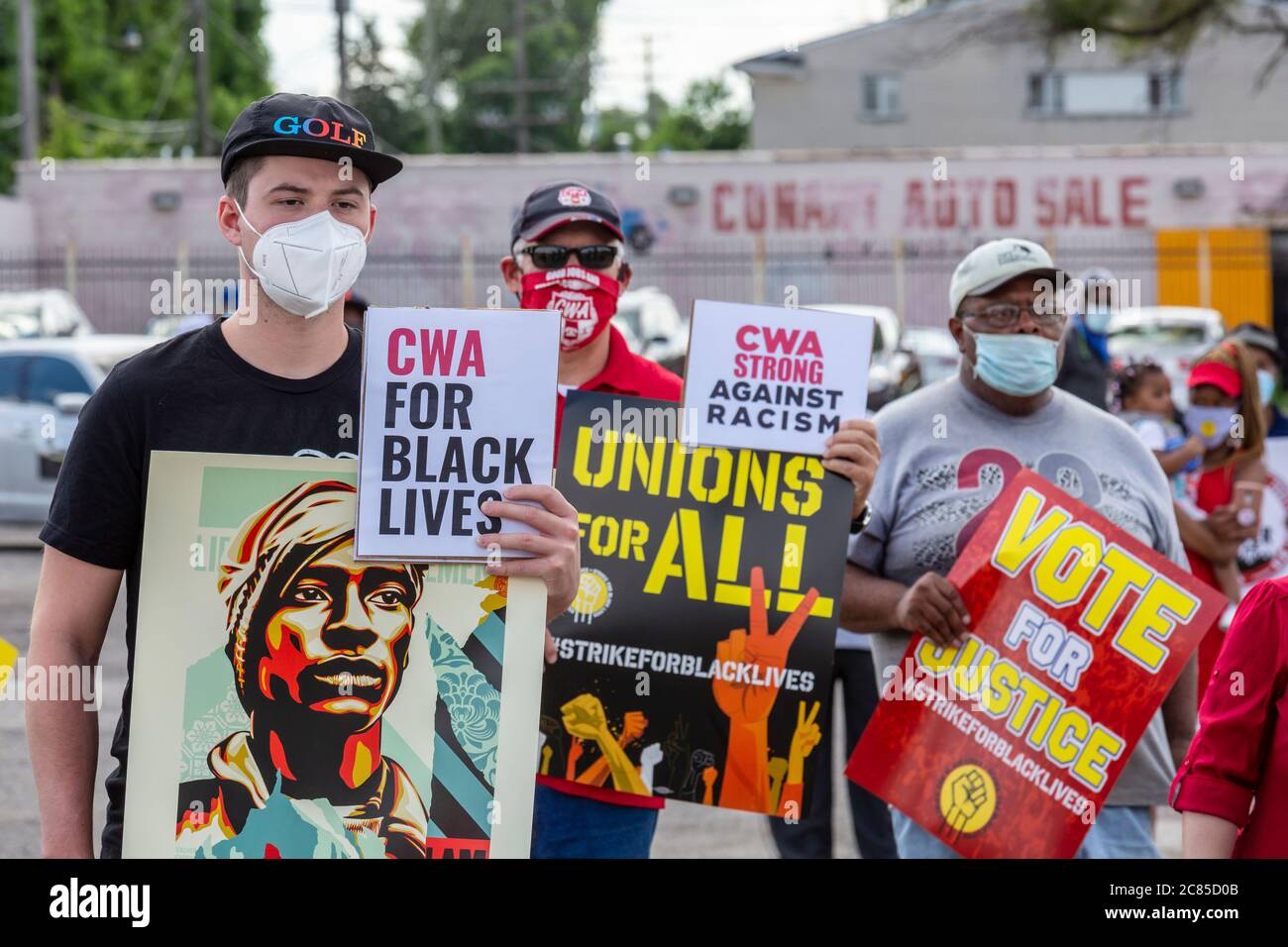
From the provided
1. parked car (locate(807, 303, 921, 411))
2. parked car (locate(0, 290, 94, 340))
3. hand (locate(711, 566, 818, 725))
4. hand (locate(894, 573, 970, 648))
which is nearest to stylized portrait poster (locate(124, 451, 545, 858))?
hand (locate(711, 566, 818, 725))

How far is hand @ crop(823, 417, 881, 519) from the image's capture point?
3.93 meters

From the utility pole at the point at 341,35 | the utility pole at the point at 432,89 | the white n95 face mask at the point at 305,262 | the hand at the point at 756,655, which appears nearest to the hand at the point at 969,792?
the hand at the point at 756,655

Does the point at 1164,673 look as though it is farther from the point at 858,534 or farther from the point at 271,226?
the point at 271,226

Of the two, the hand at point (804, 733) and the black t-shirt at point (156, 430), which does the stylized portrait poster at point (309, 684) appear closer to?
the black t-shirt at point (156, 430)

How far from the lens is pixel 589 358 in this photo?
4.07 m

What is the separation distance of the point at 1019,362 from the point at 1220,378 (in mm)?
2991

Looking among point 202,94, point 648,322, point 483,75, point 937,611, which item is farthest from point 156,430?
point 483,75

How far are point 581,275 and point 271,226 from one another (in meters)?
1.44

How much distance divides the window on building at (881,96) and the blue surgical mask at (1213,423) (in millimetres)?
36124

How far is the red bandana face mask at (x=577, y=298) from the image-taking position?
404cm

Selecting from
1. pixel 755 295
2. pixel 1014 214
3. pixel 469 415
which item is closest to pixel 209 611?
pixel 469 415

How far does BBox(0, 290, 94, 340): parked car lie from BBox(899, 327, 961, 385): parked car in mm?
9997

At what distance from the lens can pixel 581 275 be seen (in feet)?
13.4

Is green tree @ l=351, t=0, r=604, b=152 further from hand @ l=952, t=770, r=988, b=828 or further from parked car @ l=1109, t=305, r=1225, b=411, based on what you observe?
hand @ l=952, t=770, r=988, b=828
